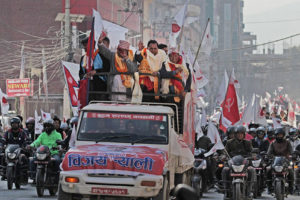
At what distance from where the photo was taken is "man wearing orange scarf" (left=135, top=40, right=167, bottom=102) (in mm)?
15422

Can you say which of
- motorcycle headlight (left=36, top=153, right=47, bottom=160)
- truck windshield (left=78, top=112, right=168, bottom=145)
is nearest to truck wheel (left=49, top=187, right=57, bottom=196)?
motorcycle headlight (left=36, top=153, right=47, bottom=160)

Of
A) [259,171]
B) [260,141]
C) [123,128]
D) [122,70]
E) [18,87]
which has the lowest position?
[259,171]

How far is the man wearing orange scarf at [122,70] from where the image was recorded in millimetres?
15414

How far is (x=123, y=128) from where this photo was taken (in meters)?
13.2

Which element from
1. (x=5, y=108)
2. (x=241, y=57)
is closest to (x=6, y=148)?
(x=5, y=108)

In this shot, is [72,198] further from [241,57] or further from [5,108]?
[241,57]

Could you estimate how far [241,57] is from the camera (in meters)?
192

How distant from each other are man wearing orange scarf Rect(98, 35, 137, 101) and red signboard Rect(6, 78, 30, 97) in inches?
1081

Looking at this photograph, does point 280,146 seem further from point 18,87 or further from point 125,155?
point 18,87

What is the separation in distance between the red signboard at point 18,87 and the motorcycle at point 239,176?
2774 cm

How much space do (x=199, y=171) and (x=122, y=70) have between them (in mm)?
3497

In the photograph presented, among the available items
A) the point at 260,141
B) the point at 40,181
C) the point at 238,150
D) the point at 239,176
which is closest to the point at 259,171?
the point at 260,141

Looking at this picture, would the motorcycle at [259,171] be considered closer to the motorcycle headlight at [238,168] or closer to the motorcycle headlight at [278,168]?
the motorcycle headlight at [278,168]

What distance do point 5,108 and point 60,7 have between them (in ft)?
→ 104
